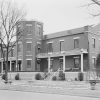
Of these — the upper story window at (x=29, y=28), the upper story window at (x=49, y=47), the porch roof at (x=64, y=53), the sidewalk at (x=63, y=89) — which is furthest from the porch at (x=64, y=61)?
the sidewalk at (x=63, y=89)

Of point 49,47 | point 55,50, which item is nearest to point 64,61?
point 55,50

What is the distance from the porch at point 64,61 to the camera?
1663 inches

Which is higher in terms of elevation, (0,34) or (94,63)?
(0,34)

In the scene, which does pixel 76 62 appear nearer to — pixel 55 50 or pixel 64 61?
pixel 64 61

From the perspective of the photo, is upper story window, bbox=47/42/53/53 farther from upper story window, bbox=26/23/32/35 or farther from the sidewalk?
the sidewalk

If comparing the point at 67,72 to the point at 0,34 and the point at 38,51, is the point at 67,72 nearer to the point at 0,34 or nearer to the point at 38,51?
the point at 38,51

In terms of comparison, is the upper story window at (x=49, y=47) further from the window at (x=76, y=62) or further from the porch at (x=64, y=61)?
the window at (x=76, y=62)

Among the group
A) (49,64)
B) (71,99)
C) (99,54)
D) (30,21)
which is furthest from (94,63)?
(71,99)

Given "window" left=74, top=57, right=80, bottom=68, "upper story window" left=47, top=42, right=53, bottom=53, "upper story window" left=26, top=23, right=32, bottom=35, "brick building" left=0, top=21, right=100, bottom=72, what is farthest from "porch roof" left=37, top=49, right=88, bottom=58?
"upper story window" left=26, top=23, right=32, bottom=35

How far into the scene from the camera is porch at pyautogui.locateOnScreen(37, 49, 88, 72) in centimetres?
4225

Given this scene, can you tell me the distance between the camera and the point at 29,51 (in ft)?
162

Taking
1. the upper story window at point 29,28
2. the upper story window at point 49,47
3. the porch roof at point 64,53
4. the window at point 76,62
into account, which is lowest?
the window at point 76,62

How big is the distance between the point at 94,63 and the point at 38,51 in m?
12.6

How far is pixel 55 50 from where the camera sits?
48.1 m
